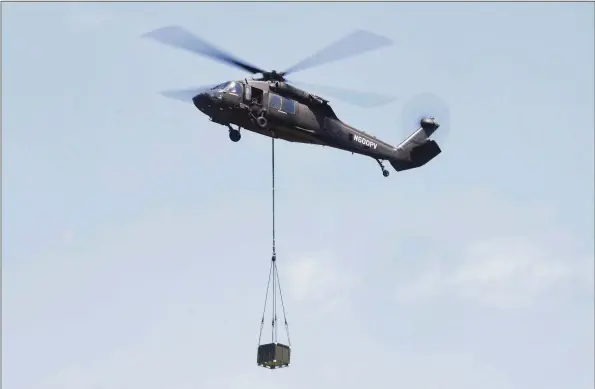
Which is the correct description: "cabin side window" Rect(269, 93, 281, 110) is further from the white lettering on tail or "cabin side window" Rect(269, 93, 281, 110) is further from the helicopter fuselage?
the white lettering on tail

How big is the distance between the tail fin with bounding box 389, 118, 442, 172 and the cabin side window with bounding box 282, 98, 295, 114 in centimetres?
807

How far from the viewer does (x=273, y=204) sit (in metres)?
51.2

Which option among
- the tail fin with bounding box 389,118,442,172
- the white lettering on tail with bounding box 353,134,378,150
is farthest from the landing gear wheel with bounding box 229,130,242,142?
the tail fin with bounding box 389,118,442,172

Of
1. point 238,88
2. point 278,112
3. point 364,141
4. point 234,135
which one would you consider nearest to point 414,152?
point 364,141

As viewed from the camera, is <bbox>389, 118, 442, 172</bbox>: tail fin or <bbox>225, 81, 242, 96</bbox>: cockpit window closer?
<bbox>225, 81, 242, 96</bbox>: cockpit window

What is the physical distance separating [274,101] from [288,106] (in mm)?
815

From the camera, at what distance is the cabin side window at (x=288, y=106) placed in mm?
54031

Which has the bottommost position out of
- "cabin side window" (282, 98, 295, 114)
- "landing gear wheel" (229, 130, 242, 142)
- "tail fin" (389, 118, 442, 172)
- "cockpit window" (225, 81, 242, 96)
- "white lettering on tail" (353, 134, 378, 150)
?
"landing gear wheel" (229, 130, 242, 142)

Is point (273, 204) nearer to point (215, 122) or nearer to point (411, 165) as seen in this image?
point (215, 122)

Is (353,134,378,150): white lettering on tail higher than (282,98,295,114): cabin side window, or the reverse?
(353,134,378,150): white lettering on tail

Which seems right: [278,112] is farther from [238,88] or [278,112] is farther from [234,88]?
[234,88]

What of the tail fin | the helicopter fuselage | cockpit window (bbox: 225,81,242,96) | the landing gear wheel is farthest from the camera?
the tail fin

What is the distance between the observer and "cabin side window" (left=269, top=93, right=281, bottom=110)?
53500 mm

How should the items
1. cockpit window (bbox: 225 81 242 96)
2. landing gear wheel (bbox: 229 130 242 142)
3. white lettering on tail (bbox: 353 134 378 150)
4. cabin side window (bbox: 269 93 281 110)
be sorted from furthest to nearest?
white lettering on tail (bbox: 353 134 378 150), cabin side window (bbox: 269 93 281 110), landing gear wheel (bbox: 229 130 242 142), cockpit window (bbox: 225 81 242 96)
